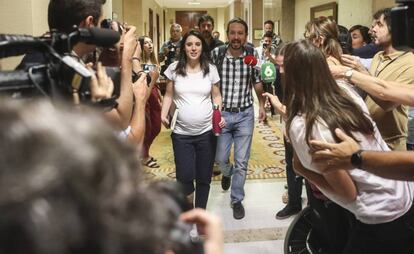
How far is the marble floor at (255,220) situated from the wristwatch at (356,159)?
1.33m

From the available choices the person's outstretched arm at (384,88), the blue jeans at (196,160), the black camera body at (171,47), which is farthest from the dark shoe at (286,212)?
the black camera body at (171,47)

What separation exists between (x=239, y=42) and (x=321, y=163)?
1859 mm

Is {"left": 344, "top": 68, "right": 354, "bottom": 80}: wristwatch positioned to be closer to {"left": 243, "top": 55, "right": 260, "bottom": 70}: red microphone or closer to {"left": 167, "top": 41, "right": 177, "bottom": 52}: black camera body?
{"left": 243, "top": 55, "right": 260, "bottom": 70}: red microphone

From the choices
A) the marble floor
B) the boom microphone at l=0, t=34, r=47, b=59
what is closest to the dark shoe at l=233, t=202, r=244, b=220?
the marble floor

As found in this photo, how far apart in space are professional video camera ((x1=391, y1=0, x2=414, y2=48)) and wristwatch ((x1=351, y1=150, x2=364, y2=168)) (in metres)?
0.35

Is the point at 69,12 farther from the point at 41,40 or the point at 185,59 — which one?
the point at 185,59

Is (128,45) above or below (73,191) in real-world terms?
above

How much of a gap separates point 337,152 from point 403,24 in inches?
16.9

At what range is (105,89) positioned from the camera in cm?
88

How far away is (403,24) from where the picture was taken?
1247 mm

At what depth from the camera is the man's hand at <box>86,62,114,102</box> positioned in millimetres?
818

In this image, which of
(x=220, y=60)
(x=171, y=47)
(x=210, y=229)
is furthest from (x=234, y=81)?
(x=210, y=229)

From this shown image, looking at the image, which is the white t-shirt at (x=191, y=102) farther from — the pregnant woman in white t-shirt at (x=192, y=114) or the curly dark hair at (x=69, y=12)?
the curly dark hair at (x=69, y=12)

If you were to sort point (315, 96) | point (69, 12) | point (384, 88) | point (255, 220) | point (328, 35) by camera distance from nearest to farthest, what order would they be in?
point (69, 12)
point (315, 96)
point (384, 88)
point (328, 35)
point (255, 220)
